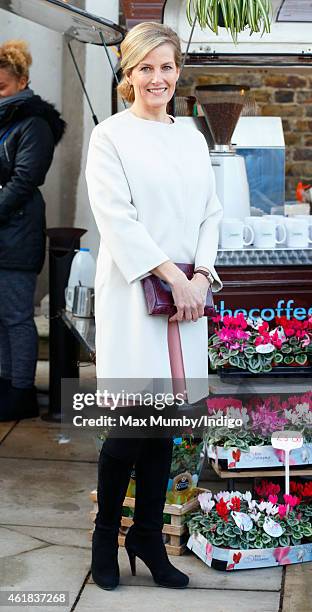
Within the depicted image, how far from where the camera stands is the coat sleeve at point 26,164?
5324mm

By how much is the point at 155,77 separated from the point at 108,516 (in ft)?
4.57

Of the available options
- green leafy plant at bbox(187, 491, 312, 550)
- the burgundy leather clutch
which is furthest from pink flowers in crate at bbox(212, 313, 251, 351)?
the burgundy leather clutch

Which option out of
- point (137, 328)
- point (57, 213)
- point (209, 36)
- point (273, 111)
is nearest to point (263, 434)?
point (137, 328)

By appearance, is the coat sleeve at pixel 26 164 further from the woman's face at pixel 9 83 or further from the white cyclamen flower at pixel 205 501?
the white cyclamen flower at pixel 205 501

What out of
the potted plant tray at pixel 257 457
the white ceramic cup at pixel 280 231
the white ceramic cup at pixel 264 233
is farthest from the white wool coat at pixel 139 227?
the white ceramic cup at pixel 280 231

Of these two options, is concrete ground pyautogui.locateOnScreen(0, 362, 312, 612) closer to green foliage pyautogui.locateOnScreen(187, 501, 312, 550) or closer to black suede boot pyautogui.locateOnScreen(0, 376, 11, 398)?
green foliage pyautogui.locateOnScreen(187, 501, 312, 550)

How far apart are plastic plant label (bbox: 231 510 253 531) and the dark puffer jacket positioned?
2.23 meters

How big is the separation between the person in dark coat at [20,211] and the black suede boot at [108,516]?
219 centimetres

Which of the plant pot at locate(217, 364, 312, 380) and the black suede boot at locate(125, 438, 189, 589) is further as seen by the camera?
the plant pot at locate(217, 364, 312, 380)

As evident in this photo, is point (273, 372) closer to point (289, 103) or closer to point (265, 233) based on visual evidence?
point (265, 233)

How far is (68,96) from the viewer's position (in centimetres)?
707

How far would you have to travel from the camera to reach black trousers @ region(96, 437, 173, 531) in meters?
3.34

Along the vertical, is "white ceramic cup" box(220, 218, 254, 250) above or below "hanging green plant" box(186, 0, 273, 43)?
below

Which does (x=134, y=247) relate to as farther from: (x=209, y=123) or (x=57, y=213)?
(x=57, y=213)
